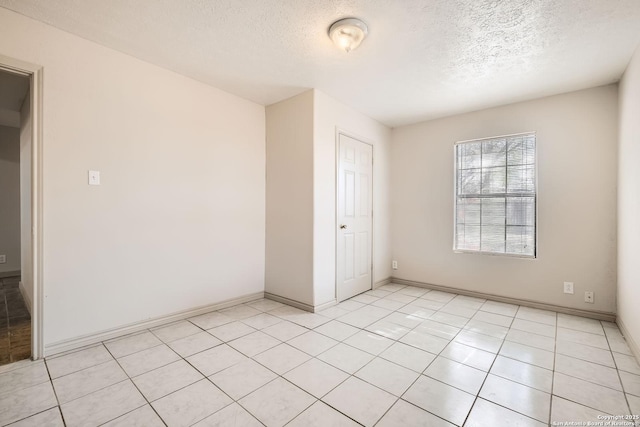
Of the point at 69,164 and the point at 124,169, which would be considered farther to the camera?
the point at 124,169

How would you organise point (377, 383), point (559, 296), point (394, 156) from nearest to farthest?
point (377, 383) → point (559, 296) → point (394, 156)

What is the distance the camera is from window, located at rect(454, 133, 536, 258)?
11.1 ft

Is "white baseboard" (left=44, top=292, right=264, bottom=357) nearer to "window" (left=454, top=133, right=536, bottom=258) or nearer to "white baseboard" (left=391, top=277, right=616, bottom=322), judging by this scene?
"white baseboard" (left=391, top=277, right=616, bottom=322)

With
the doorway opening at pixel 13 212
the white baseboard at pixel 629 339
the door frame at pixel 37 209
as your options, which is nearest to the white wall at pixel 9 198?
the doorway opening at pixel 13 212

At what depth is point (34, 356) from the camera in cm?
207

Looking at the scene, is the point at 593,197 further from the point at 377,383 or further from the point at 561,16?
the point at 377,383

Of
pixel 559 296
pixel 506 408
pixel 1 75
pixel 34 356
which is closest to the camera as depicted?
pixel 506 408

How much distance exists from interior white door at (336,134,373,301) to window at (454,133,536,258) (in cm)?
123

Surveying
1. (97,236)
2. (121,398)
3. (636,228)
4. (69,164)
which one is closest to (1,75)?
(69,164)

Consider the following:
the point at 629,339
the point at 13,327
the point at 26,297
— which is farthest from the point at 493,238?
the point at 26,297

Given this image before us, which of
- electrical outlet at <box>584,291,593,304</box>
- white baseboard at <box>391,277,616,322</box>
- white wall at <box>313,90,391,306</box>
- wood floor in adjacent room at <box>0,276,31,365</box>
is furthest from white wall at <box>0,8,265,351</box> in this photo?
electrical outlet at <box>584,291,593,304</box>

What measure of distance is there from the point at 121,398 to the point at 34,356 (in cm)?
100

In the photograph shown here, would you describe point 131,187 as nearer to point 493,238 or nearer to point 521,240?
point 493,238

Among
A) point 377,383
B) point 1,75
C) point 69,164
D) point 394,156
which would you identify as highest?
point 1,75
